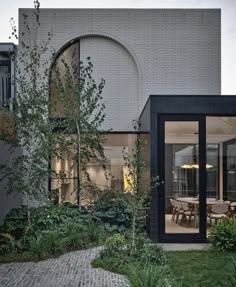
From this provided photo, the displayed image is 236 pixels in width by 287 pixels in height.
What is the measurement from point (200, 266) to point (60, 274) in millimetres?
2526

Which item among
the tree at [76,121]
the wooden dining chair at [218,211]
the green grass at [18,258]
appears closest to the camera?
the green grass at [18,258]

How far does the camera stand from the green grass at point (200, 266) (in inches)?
248

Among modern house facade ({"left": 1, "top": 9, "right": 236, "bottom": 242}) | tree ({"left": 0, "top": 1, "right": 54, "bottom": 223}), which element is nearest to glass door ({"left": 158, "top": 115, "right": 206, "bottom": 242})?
tree ({"left": 0, "top": 1, "right": 54, "bottom": 223})

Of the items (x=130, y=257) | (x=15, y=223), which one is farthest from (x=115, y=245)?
(x=15, y=223)

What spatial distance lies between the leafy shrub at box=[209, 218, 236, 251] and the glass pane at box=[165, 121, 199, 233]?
1.96ft

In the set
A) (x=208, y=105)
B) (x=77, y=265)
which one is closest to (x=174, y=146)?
(x=208, y=105)

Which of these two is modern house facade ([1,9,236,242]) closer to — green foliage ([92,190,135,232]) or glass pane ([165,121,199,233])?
green foliage ([92,190,135,232])

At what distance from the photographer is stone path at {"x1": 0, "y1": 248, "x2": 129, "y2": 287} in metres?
6.20

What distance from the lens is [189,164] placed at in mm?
9875

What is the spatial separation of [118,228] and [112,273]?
3736 millimetres

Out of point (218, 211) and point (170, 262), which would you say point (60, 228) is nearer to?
point (170, 262)

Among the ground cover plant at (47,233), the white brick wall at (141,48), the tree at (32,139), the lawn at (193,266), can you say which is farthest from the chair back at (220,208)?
the white brick wall at (141,48)

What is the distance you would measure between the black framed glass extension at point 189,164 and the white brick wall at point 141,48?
4593 mm

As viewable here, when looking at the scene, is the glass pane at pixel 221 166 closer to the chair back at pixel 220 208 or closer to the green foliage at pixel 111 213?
the chair back at pixel 220 208
